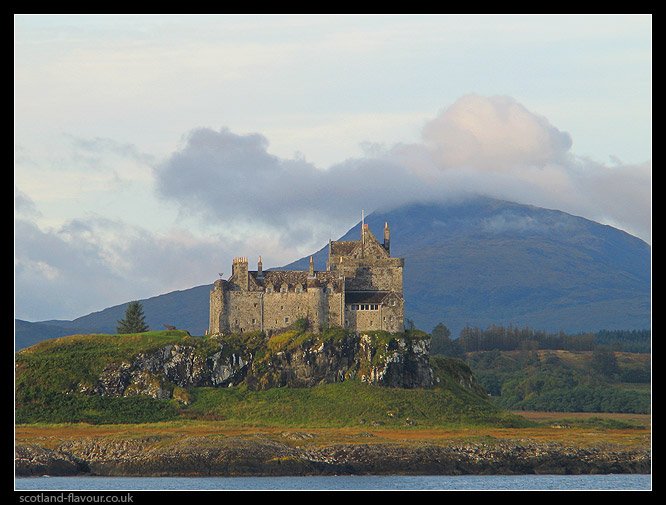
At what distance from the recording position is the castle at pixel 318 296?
463ft

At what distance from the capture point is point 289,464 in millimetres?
114062

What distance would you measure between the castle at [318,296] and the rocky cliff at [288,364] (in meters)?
2.75

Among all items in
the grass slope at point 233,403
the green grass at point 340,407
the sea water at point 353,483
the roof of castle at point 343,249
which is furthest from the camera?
the roof of castle at point 343,249

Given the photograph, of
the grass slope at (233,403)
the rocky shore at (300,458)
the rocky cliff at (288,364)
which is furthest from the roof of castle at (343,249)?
the rocky shore at (300,458)

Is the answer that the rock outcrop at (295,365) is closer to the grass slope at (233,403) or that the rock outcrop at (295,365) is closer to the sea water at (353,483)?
the grass slope at (233,403)

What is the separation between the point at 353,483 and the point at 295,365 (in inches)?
1227

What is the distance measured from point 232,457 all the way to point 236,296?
31.1m

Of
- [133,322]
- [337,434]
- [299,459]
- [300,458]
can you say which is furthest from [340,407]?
[133,322]

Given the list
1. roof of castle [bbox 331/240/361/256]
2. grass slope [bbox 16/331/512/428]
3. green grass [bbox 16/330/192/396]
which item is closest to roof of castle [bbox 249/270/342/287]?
roof of castle [bbox 331/240/361/256]

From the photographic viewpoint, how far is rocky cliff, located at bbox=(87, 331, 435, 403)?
137500 millimetres

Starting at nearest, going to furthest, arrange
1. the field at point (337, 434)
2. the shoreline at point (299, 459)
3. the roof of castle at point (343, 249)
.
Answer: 1. the shoreline at point (299, 459)
2. the field at point (337, 434)
3. the roof of castle at point (343, 249)
